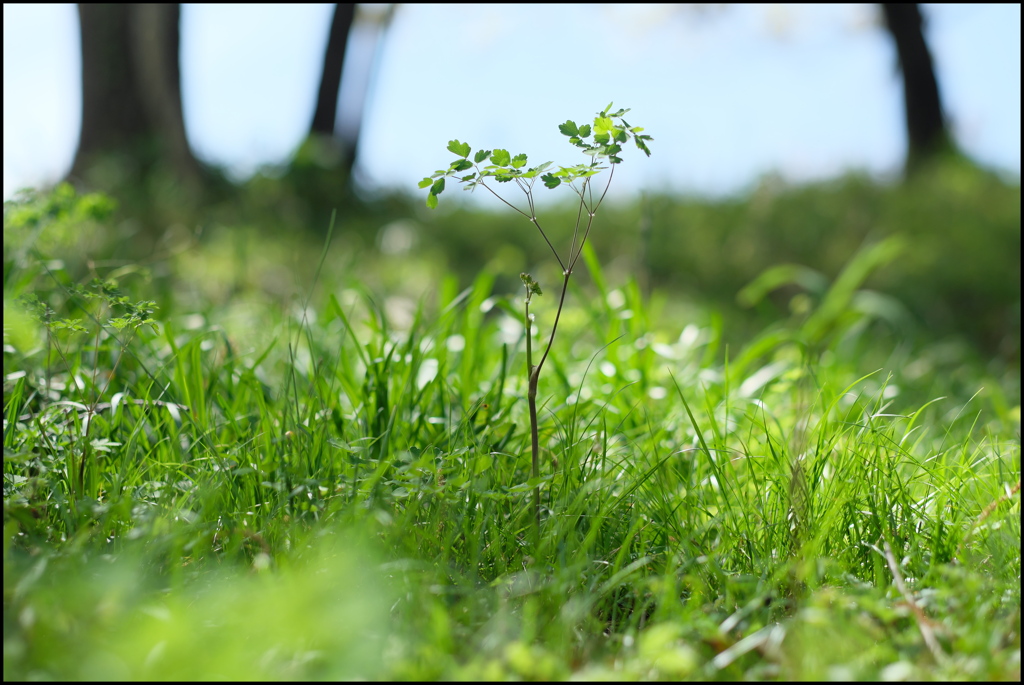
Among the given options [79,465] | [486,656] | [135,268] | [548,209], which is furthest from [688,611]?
[548,209]

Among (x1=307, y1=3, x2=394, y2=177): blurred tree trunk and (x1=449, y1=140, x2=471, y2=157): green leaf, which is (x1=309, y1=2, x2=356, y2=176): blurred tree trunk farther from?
(x1=449, y1=140, x2=471, y2=157): green leaf

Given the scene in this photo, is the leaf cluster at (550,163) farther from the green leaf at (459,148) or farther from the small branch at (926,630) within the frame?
the small branch at (926,630)

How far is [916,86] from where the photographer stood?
26.4 ft

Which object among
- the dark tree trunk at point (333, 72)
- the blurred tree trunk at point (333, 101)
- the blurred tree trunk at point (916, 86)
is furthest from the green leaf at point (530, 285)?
the blurred tree trunk at point (916, 86)

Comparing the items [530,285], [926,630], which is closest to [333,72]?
[530,285]

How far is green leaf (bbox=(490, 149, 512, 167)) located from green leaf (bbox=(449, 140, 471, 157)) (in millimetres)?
54

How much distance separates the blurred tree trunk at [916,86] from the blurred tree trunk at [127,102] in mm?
7560

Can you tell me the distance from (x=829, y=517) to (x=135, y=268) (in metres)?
2.10

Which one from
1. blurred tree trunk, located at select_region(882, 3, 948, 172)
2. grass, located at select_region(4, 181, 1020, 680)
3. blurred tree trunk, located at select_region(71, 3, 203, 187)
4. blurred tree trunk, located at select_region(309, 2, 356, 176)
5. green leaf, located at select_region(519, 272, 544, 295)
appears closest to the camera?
grass, located at select_region(4, 181, 1020, 680)

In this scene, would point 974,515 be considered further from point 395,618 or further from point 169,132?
point 169,132

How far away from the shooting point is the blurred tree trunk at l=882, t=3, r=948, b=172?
7777 millimetres

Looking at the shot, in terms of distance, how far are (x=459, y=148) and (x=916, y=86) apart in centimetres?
868

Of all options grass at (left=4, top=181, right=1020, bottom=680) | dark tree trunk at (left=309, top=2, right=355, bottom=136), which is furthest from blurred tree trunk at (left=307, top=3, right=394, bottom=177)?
grass at (left=4, top=181, right=1020, bottom=680)

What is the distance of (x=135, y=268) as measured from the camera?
2189 mm
